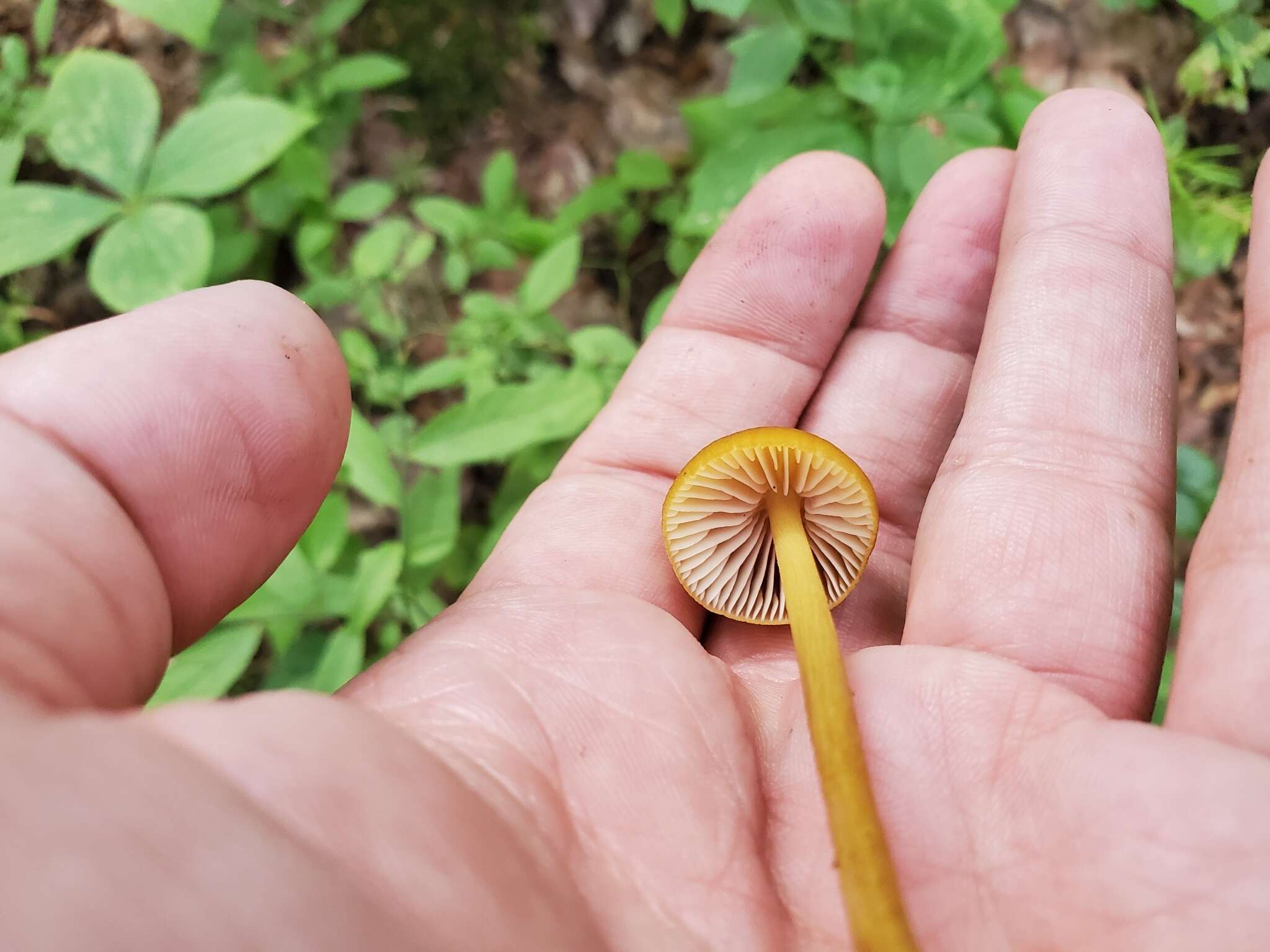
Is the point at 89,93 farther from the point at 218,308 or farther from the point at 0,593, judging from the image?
the point at 0,593

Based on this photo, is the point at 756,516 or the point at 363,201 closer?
the point at 756,516

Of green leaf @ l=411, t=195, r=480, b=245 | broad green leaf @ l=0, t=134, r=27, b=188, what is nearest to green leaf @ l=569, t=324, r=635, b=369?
green leaf @ l=411, t=195, r=480, b=245

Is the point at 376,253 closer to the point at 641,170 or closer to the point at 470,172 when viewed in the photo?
the point at 641,170

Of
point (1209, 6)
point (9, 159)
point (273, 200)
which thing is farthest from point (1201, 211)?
point (9, 159)

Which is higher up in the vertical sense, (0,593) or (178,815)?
(0,593)

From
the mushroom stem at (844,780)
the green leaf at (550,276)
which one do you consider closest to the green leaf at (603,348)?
the green leaf at (550,276)

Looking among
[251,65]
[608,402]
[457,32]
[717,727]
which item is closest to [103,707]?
[717,727]

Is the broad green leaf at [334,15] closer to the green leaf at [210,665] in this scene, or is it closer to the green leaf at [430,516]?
the green leaf at [430,516]
